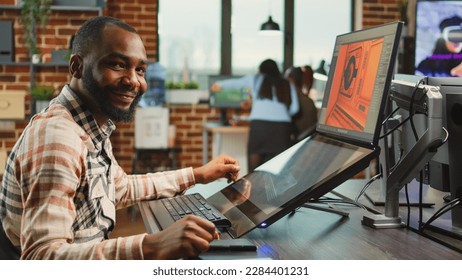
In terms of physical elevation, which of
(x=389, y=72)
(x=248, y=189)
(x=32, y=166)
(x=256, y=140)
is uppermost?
(x=389, y=72)

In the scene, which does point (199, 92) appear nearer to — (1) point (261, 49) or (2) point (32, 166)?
(1) point (261, 49)

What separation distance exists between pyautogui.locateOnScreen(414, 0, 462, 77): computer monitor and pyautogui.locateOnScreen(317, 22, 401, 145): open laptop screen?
3.02m

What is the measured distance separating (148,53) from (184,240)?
15.3 ft

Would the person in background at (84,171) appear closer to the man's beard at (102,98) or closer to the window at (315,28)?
the man's beard at (102,98)

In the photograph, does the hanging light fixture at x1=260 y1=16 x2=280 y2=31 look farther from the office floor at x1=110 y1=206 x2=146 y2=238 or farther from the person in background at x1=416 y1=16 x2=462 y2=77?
the office floor at x1=110 y1=206 x2=146 y2=238

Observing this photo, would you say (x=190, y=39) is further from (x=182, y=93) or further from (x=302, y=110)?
(x=302, y=110)

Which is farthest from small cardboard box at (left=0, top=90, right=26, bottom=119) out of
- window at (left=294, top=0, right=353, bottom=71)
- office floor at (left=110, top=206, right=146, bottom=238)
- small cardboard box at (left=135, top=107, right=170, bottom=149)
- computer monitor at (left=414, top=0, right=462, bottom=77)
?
computer monitor at (left=414, top=0, right=462, bottom=77)

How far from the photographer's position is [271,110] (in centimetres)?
426

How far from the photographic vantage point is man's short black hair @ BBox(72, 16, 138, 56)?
3.67 ft

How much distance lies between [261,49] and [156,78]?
116 centimetres

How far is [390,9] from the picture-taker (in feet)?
18.8

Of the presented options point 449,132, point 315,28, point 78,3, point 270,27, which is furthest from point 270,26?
point 449,132

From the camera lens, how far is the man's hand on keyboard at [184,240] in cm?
86

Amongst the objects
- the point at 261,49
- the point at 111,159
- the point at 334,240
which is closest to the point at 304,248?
the point at 334,240
